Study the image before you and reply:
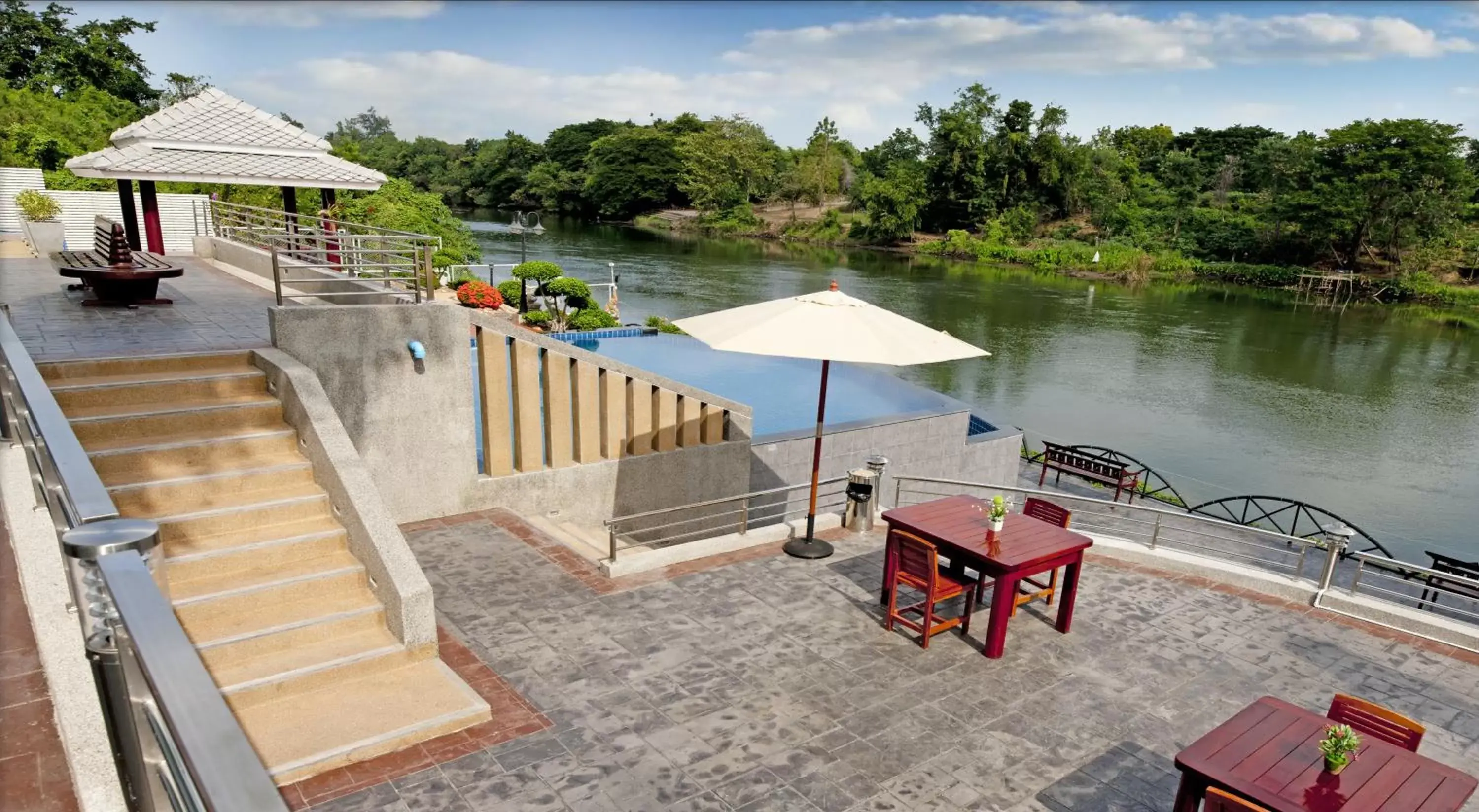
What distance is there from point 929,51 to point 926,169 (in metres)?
35.7

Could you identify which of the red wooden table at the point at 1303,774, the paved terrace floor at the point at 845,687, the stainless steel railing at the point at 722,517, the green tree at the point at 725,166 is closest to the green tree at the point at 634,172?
the green tree at the point at 725,166

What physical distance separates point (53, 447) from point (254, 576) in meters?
3.86

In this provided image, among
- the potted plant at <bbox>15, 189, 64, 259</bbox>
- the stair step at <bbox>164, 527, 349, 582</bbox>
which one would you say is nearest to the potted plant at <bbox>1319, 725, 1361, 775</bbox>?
the stair step at <bbox>164, 527, 349, 582</bbox>

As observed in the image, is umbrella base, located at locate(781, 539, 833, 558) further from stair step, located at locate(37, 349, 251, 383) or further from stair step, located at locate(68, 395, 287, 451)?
stair step, located at locate(37, 349, 251, 383)

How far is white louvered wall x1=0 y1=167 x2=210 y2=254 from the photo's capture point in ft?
65.1

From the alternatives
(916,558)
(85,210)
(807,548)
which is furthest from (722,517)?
(85,210)

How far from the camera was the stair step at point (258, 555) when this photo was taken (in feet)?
18.2

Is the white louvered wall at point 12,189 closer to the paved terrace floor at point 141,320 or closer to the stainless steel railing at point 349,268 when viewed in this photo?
the paved terrace floor at point 141,320

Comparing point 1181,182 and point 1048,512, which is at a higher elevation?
point 1181,182

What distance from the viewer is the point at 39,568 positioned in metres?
3.76

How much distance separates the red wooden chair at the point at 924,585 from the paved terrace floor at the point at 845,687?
0.16 meters

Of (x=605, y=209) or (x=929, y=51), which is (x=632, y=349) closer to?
(x=929, y=51)

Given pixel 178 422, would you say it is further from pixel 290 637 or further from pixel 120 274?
pixel 120 274

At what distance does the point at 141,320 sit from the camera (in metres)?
8.52
